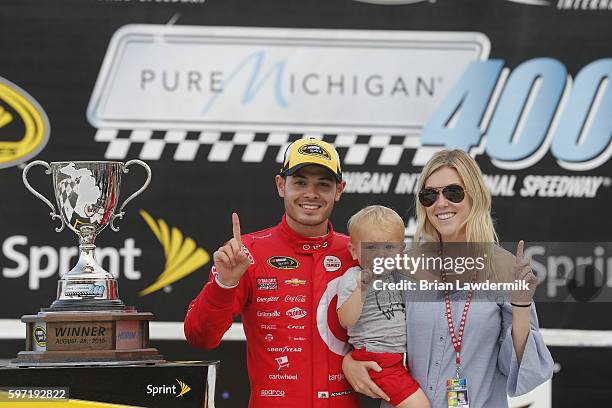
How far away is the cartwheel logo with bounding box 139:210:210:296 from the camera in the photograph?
13.2 ft

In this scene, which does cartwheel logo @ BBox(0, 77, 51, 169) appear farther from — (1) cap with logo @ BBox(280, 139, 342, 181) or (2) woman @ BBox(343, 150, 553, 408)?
(2) woman @ BBox(343, 150, 553, 408)

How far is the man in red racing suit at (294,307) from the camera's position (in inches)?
119

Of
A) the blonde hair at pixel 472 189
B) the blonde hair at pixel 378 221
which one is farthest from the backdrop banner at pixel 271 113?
the blonde hair at pixel 472 189

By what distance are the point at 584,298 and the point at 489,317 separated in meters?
1.41

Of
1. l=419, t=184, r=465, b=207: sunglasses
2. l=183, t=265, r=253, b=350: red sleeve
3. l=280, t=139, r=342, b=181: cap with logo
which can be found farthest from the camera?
l=280, t=139, r=342, b=181: cap with logo

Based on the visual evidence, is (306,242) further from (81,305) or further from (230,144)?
(230,144)

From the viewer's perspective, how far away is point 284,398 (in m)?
3.04

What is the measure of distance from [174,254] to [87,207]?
850mm

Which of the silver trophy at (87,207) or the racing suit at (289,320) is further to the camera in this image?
the silver trophy at (87,207)

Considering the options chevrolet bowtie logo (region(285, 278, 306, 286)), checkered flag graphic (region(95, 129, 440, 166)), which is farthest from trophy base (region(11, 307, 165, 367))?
checkered flag graphic (region(95, 129, 440, 166))

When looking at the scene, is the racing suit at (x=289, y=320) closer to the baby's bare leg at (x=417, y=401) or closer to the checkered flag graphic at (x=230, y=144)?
the baby's bare leg at (x=417, y=401)

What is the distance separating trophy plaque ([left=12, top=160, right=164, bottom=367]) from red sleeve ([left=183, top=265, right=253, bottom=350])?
0.51 ft

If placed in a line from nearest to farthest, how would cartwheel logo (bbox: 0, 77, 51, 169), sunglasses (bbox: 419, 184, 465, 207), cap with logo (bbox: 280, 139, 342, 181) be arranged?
sunglasses (bbox: 419, 184, 465, 207), cap with logo (bbox: 280, 139, 342, 181), cartwheel logo (bbox: 0, 77, 51, 169)

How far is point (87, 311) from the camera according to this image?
3.09 m
